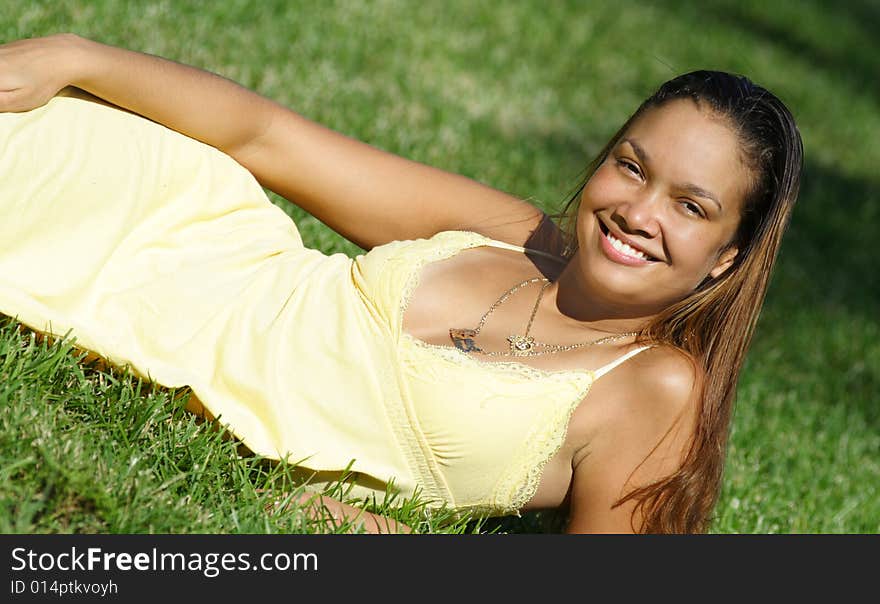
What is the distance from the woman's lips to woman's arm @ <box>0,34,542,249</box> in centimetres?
60

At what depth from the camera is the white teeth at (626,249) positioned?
10.5ft

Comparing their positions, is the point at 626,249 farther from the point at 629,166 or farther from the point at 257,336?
the point at 257,336

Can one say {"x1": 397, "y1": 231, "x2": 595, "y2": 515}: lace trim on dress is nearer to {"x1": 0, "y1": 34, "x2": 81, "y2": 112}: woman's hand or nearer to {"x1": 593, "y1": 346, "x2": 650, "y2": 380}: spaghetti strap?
{"x1": 593, "y1": 346, "x2": 650, "y2": 380}: spaghetti strap

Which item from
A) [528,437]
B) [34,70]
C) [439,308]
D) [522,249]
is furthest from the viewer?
[522,249]

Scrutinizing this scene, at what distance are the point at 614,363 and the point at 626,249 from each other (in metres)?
0.34

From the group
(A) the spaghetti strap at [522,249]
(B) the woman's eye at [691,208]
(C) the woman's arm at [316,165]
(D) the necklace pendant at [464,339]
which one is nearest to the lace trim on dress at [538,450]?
(D) the necklace pendant at [464,339]

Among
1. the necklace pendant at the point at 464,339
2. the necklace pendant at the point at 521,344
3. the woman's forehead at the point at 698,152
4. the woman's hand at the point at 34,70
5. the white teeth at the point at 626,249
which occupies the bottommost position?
the necklace pendant at the point at 464,339

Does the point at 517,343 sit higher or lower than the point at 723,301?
lower

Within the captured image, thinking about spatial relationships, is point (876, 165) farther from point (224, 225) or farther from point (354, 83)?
point (224, 225)

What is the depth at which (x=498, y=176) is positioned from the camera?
6.34 m

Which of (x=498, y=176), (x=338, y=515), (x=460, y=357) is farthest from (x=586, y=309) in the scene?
(x=498, y=176)

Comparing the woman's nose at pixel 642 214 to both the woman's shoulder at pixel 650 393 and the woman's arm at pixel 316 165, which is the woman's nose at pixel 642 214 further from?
the woman's arm at pixel 316 165

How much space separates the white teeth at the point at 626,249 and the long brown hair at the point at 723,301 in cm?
23
